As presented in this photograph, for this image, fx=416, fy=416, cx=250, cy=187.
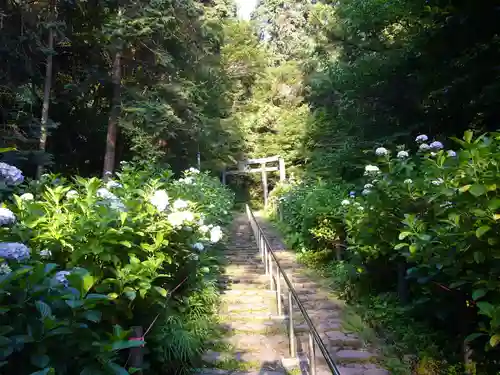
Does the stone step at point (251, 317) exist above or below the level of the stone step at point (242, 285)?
below

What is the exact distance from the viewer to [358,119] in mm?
7863

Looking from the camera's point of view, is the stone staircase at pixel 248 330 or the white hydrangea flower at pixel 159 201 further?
the stone staircase at pixel 248 330

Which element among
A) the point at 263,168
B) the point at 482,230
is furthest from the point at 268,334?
the point at 263,168

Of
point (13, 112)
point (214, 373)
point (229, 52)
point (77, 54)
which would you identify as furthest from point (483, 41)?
point (229, 52)

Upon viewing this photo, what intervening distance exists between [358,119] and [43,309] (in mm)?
7124

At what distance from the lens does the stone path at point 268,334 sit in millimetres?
3678

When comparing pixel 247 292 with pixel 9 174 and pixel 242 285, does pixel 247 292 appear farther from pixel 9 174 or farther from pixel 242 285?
pixel 9 174

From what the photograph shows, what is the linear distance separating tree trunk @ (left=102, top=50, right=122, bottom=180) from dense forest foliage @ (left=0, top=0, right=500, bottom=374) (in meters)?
0.04

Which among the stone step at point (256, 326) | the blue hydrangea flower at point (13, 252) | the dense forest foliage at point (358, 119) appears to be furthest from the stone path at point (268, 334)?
the blue hydrangea flower at point (13, 252)

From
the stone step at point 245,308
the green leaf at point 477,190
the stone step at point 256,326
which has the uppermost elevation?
the green leaf at point 477,190

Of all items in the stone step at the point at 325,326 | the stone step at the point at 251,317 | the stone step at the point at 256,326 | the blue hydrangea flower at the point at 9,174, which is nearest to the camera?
the blue hydrangea flower at the point at 9,174

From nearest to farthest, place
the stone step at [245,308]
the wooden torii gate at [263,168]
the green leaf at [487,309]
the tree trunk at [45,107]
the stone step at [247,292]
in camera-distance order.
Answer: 1. the green leaf at [487,309]
2. the stone step at [245,308]
3. the stone step at [247,292]
4. the tree trunk at [45,107]
5. the wooden torii gate at [263,168]

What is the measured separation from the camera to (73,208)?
2.86 meters

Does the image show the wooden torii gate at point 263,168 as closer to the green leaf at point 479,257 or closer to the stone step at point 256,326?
the stone step at point 256,326
